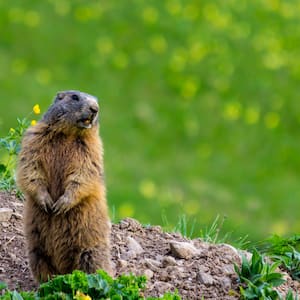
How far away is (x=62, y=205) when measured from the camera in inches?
237

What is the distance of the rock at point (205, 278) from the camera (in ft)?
20.9

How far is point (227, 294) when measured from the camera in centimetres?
627

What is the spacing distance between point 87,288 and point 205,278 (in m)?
1.21

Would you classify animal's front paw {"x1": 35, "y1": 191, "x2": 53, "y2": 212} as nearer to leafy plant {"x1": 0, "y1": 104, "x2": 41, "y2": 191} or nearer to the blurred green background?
leafy plant {"x1": 0, "y1": 104, "x2": 41, "y2": 191}

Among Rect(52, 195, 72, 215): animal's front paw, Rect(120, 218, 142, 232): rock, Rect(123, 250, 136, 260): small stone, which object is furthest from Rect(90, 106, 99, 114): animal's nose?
Rect(120, 218, 142, 232): rock

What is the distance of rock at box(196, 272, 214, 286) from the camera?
6.36 metres

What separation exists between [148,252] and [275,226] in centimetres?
803

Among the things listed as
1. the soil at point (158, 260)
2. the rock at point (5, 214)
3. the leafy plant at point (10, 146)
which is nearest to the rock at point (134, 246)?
the soil at point (158, 260)

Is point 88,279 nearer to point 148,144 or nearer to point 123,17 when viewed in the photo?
point 148,144

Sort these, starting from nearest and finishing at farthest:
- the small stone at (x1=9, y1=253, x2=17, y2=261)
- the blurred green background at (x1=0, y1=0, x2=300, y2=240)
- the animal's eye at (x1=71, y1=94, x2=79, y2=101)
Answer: the animal's eye at (x1=71, y1=94, x2=79, y2=101)
the small stone at (x1=9, y1=253, x2=17, y2=261)
the blurred green background at (x1=0, y1=0, x2=300, y2=240)

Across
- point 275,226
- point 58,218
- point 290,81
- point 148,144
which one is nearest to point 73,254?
point 58,218

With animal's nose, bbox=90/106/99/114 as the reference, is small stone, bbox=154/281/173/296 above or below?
below

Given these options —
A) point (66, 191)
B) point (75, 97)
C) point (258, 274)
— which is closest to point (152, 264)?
point (258, 274)

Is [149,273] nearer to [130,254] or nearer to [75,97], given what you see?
[130,254]
